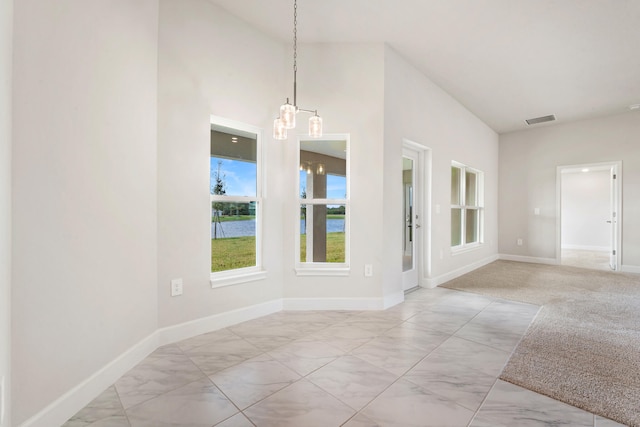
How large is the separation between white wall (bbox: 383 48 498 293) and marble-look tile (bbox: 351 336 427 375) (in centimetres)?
100

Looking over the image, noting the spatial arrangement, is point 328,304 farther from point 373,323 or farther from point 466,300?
point 466,300

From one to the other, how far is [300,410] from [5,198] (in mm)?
1689

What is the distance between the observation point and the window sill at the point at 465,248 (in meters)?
5.07

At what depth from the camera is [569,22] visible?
293 centimetres

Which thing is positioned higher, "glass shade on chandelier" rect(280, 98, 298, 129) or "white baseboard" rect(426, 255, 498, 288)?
"glass shade on chandelier" rect(280, 98, 298, 129)

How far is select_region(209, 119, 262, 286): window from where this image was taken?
2883 mm

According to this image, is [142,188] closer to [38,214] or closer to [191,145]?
[191,145]

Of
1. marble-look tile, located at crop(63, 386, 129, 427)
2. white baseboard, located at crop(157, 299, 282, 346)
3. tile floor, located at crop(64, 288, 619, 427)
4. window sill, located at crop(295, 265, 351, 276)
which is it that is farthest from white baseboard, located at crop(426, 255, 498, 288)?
marble-look tile, located at crop(63, 386, 129, 427)

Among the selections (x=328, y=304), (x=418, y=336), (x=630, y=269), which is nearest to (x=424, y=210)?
(x=328, y=304)

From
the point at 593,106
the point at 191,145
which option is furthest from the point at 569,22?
the point at 191,145

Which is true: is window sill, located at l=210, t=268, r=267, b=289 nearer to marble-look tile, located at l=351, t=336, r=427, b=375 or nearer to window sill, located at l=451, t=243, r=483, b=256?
marble-look tile, located at l=351, t=336, r=427, b=375

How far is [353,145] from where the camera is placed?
3.32 meters

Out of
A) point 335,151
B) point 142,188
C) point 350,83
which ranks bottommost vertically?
point 142,188

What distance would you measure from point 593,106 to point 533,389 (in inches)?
222
